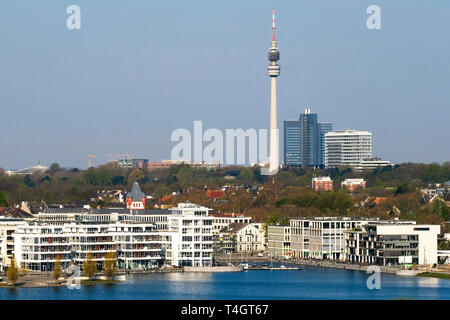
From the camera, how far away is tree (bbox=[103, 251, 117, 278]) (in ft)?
114

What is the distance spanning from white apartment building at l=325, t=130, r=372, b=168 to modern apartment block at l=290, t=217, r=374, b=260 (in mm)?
66920

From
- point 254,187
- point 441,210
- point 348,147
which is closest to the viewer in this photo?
point 441,210

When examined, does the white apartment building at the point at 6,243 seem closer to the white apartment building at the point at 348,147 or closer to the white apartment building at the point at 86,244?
the white apartment building at the point at 86,244

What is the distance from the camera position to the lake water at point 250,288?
29406mm

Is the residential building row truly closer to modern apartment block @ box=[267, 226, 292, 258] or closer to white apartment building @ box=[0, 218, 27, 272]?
modern apartment block @ box=[267, 226, 292, 258]

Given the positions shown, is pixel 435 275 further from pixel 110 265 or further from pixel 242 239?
pixel 242 239

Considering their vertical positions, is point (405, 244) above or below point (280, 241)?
above

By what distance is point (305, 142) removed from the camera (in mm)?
124125

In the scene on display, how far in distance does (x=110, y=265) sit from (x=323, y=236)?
14.1 meters

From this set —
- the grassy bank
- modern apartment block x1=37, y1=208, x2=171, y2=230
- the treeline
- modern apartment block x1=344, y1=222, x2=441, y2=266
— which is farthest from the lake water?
the treeline

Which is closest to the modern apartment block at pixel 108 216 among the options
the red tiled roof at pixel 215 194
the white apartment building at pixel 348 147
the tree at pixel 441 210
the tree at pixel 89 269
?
the tree at pixel 89 269

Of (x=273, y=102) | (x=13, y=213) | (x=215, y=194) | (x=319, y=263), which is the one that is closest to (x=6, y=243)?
(x=13, y=213)
